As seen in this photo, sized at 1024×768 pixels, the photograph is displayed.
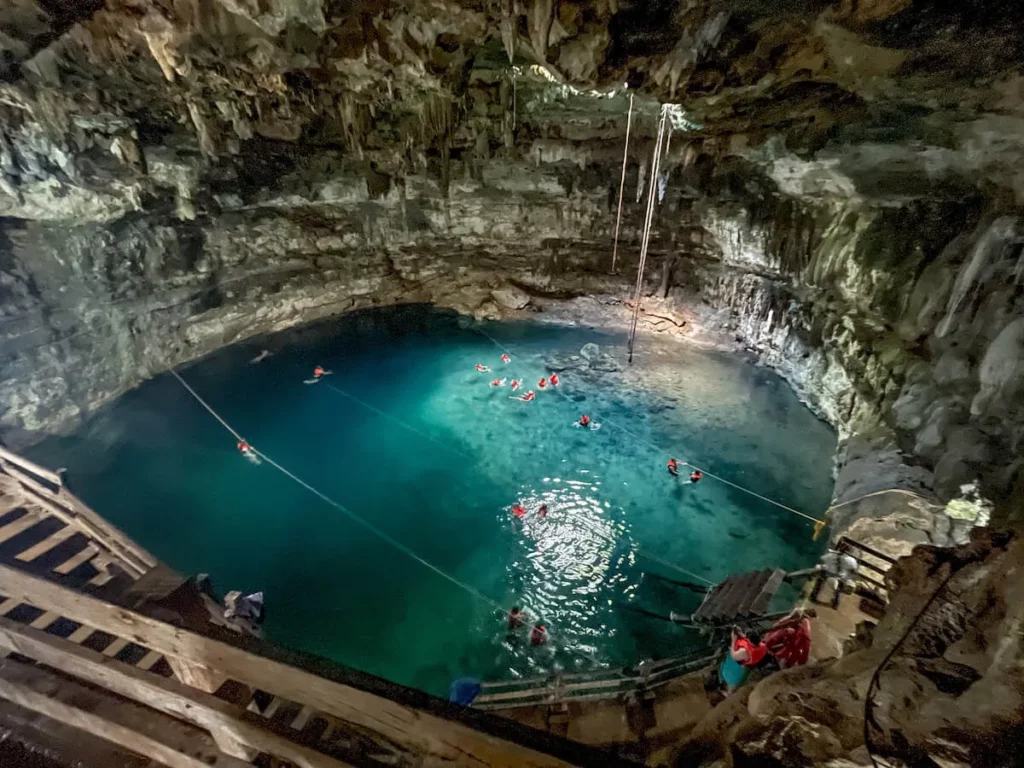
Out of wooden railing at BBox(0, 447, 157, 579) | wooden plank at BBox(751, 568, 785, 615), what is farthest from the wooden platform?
wooden railing at BBox(0, 447, 157, 579)

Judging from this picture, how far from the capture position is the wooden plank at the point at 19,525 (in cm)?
483

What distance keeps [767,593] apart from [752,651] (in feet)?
6.93

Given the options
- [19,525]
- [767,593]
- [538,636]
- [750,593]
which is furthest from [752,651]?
[19,525]

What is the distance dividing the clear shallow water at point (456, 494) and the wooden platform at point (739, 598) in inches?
20.3

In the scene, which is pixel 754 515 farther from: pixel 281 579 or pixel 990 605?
pixel 281 579

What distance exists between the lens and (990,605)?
10.2 feet

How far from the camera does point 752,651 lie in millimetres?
4543

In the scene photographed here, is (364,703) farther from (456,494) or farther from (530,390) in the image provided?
(530,390)

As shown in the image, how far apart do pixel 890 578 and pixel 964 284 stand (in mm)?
6131

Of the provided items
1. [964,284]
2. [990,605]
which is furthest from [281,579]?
[964,284]

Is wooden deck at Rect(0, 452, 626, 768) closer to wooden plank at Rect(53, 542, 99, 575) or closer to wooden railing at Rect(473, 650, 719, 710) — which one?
wooden plank at Rect(53, 542, 99, 575)

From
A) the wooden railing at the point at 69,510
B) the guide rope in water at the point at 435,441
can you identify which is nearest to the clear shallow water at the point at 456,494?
the guide rope in water at the point at 435,441

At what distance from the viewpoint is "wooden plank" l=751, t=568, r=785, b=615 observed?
621 cm

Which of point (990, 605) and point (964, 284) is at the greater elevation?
point (964, 284)
